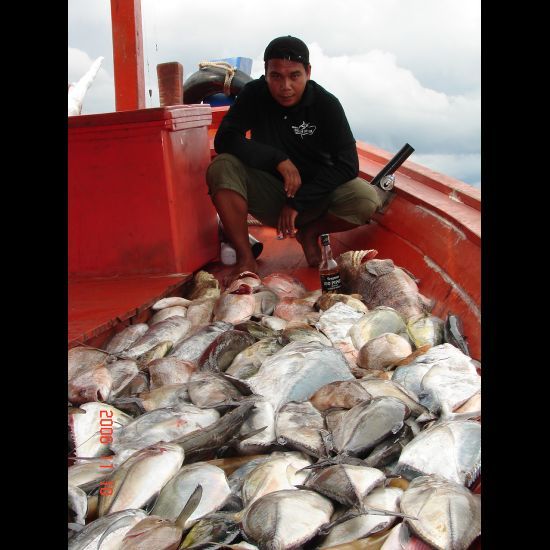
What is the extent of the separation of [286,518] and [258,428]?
593 mm

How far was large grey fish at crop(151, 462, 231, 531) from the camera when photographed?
181cm

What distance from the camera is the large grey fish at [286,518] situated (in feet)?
5.23

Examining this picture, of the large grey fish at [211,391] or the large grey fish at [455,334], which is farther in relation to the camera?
the large grey fish at [455,334]

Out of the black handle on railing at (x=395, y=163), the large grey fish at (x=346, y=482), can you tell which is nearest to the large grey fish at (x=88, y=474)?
the large grey fish at (x=346, y=482)

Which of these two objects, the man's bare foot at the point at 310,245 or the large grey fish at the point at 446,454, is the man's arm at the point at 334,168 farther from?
the large grey fish at the point at 446,454

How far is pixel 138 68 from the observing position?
742 cm

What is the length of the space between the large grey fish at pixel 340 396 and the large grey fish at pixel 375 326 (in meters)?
0.82

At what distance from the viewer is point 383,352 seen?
2.98 m

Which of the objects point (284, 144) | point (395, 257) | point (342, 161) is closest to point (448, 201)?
point (395, 257)

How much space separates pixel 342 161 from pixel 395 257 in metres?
0.85

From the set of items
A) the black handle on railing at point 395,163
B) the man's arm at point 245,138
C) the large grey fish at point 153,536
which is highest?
the man's arm at point 245,138

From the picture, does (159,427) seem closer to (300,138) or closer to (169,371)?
(169,371)
